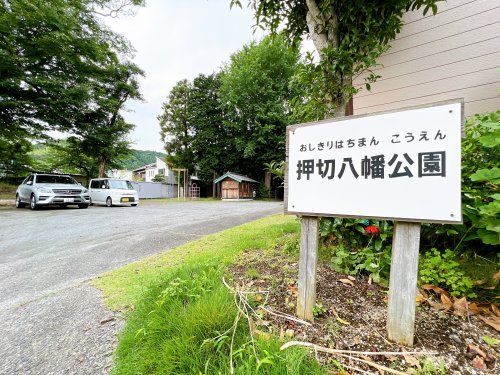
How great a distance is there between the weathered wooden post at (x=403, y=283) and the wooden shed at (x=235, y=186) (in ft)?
68.2

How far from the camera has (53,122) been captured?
1228cm

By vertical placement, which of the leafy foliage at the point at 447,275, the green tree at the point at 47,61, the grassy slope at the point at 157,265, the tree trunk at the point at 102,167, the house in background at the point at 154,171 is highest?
the green tree at the point at 47,61

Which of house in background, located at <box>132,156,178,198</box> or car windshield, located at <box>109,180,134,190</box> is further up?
house in background, located at <box>132,156,178,198</box>

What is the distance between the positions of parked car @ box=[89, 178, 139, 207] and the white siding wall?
12.5 metres

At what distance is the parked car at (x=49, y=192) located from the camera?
9.67 m

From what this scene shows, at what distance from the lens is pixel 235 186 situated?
2247cm

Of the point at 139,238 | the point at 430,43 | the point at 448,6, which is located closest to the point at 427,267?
the point at 430,43

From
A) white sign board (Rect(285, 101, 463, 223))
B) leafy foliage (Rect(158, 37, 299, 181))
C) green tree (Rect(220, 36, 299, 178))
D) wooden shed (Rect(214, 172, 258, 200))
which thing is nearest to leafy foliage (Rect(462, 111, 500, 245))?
white sign board (Rect(285, 101, 463, 223))

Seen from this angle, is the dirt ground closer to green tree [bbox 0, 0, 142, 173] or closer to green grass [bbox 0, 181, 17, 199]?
green tree [bbox 0, 0, 142, 173]

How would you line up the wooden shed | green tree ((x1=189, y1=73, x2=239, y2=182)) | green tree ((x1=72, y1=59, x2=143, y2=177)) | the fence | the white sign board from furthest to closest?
green tree ((x1=189, y1=73, x2=239, y2=182)) → the fence → the wooden shed → green tree ((x1=72, y1=59, x2=143, y2=177)) → the white sign board

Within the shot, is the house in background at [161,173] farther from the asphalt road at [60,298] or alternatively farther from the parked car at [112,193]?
the asphalt road at [60,298]

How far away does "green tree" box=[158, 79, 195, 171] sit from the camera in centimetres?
2605

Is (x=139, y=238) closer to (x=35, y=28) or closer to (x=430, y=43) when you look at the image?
(x=430, y=43)

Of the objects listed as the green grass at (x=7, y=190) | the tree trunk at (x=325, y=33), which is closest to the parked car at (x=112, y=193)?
the green grass at (x=7, y=190)
